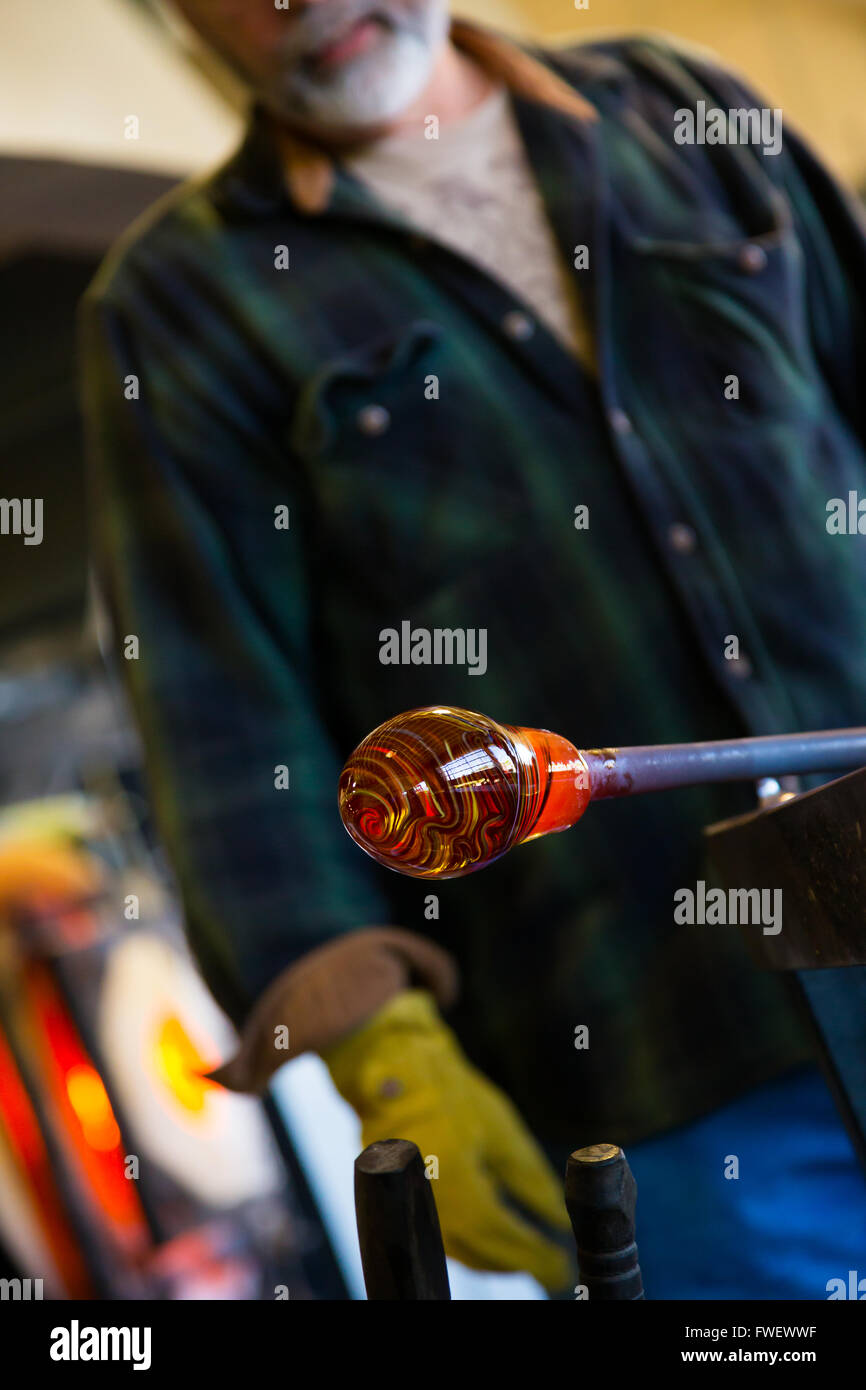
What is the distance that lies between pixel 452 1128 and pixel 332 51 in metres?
0.82

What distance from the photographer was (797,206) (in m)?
1.11

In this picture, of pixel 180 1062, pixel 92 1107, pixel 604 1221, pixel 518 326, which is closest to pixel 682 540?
pixel 518 326

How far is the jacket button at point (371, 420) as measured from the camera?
1.00 meters

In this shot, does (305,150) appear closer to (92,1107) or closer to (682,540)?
(682,540)

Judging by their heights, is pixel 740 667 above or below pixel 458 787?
above


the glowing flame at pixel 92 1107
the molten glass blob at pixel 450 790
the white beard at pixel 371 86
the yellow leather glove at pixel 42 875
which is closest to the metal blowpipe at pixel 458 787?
the molten glass blob at pixel 450 790

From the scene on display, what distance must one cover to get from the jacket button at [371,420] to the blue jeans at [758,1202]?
0.57 m

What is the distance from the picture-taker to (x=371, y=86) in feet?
3.31

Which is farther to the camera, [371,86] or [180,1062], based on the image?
[180,1062]

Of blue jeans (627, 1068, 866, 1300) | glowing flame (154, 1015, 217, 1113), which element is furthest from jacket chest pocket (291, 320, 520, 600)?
glowing flame (154, 1015, 217, 1113)

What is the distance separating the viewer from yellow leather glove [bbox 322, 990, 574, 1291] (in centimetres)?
90

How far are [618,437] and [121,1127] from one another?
245cm
